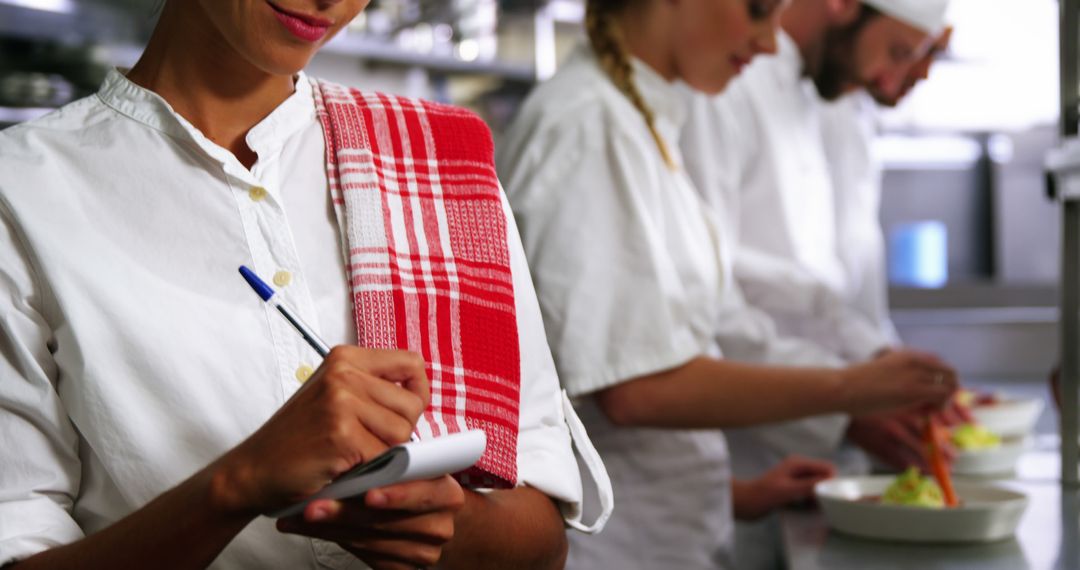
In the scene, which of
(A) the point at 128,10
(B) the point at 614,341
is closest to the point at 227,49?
(B) the point at 614,341

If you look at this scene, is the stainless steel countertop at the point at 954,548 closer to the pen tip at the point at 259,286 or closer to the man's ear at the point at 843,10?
the pen tip at the point at 259,286

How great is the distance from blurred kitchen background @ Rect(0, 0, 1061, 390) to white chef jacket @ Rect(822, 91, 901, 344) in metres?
0.47

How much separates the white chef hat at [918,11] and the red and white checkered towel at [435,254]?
182 centimetres

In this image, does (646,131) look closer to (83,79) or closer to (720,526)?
(720,526)

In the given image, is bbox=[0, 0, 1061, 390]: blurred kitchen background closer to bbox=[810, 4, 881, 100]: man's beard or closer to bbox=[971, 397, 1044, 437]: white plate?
bbox=[971, 397, 1044, 437]: white plate

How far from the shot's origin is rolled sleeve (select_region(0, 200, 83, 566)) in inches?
31.8

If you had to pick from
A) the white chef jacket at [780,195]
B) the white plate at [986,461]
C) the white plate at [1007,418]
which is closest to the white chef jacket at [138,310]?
the white chef jacket at [780,195]

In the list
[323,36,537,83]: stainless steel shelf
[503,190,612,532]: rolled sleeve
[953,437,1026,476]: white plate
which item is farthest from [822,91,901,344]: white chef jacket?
[503,190,612,532]: rolled sleeve

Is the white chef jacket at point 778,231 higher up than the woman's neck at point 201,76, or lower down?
lower down

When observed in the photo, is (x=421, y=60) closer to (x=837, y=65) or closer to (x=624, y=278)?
(x=837, y=65)

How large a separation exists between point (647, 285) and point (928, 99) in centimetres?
474

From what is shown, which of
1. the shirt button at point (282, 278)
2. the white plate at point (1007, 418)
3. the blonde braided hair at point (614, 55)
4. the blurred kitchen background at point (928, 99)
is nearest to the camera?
the shirt button at point (282, 278)

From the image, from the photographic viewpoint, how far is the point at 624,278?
158 centimetres

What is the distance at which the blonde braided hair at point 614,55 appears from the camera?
1689 mm
